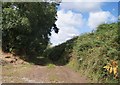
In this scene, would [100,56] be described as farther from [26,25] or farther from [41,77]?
[26,25]

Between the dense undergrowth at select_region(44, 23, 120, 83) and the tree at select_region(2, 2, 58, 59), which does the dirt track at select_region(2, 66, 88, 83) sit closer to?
the dense undergrowth at select_region(44, 23, 120, 83)

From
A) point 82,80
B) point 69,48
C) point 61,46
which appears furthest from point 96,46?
point 61,46

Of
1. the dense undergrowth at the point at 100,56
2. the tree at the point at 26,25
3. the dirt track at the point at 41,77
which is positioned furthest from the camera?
the tree at the point at 26,25

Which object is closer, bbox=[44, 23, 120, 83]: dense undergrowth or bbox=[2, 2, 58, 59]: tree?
bbox=[44, 23, 120, 83]: dense undergrowth

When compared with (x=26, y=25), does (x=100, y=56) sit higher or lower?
lower

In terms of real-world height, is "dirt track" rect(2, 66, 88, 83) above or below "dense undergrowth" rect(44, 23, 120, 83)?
below

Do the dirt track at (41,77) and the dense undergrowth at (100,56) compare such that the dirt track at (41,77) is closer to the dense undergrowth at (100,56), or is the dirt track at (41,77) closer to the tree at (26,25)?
the dense undergrowth at (100,56)

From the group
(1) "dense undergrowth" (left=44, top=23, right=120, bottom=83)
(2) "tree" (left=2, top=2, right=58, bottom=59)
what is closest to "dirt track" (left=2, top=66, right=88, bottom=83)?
(1) "dense undergrowth" (left=44, top=23, right=120, bottom=83)

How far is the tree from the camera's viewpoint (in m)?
18.0

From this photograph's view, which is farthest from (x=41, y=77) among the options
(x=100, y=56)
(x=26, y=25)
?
(x=26, y=25)

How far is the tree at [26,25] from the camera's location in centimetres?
1798

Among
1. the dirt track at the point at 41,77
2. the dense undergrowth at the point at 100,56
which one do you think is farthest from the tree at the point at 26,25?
the dirt track at the point at 41,77

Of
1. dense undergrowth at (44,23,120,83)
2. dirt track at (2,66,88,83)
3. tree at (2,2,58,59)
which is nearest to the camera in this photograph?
dense undergrowth at (44,23,120,83)

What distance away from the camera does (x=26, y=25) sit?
698 inches
